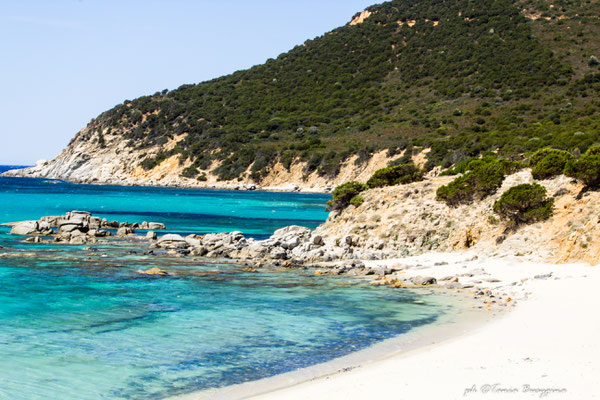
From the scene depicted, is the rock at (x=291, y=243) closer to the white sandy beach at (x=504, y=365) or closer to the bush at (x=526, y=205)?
the bush at (x=526, y=205)

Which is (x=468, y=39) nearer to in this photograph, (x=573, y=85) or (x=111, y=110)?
(x=573, y=85)

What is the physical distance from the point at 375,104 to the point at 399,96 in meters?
4.86

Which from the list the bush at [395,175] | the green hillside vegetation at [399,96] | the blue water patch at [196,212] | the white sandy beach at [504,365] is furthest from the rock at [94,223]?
the green hillside vegetation at [399,96]

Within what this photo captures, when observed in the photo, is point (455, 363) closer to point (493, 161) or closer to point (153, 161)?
point (493, 161)

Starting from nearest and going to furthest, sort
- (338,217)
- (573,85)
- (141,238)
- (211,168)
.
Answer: (338,217)
(141,238)
(573,85)
(211,168)

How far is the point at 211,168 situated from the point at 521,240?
89.7 metres

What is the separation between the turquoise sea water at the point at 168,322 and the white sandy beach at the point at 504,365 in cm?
179

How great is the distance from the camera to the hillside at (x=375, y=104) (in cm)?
8988

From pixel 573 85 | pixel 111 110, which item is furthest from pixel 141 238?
pixel 111 110

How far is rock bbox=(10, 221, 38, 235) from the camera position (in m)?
35.5

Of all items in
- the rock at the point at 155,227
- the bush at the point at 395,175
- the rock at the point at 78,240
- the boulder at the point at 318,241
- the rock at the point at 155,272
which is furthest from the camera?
the rock at the point at 155,227

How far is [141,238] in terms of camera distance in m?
35.3

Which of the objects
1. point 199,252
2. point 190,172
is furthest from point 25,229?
point 190,172

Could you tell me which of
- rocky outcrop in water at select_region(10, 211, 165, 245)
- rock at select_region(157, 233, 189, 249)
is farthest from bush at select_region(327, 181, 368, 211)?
rocky outcrop in water at select_region(10, 211, 165, 245)
